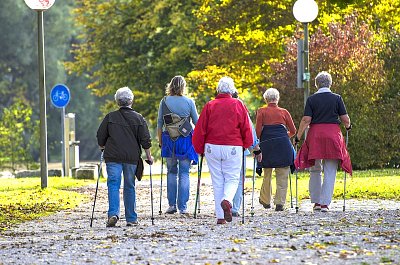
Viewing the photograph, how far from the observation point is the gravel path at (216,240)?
10586 mm

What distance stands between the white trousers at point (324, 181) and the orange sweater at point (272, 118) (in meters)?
0.91

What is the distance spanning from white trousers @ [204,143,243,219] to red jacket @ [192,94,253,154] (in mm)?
87

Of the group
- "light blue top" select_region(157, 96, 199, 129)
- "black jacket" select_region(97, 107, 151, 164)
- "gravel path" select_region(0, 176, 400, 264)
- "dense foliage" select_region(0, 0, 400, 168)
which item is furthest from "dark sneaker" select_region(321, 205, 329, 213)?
"dense foliage" select_region(0, 0, 400, 168)

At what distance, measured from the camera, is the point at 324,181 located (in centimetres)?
1670

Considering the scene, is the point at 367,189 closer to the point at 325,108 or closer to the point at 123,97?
the point at 325,108

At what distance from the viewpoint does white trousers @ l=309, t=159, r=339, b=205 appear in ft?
54.7

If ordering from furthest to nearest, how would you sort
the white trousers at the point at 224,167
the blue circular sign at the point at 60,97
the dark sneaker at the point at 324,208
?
the blue circular sign at the point at 60,97, the dark sneaker at the point at 324,208, the white trousers at the point at 224,167

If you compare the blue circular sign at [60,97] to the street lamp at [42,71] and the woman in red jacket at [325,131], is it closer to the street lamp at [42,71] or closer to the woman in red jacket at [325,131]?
the street lamp at [42,71]

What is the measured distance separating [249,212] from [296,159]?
1.10m

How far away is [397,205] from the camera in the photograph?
59.4 ft

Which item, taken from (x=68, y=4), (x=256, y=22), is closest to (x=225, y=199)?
(x=256, y=22)

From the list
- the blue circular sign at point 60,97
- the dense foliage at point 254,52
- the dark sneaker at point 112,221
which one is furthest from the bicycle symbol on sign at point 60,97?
the dark sneaker at point 112,221

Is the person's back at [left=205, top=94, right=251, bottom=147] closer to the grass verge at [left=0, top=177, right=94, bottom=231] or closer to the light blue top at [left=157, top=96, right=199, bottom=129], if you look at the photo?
the light blue top at [left=157, top=96, right=199, bottom=129]

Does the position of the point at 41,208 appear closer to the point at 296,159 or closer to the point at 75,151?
the point at 296,159
